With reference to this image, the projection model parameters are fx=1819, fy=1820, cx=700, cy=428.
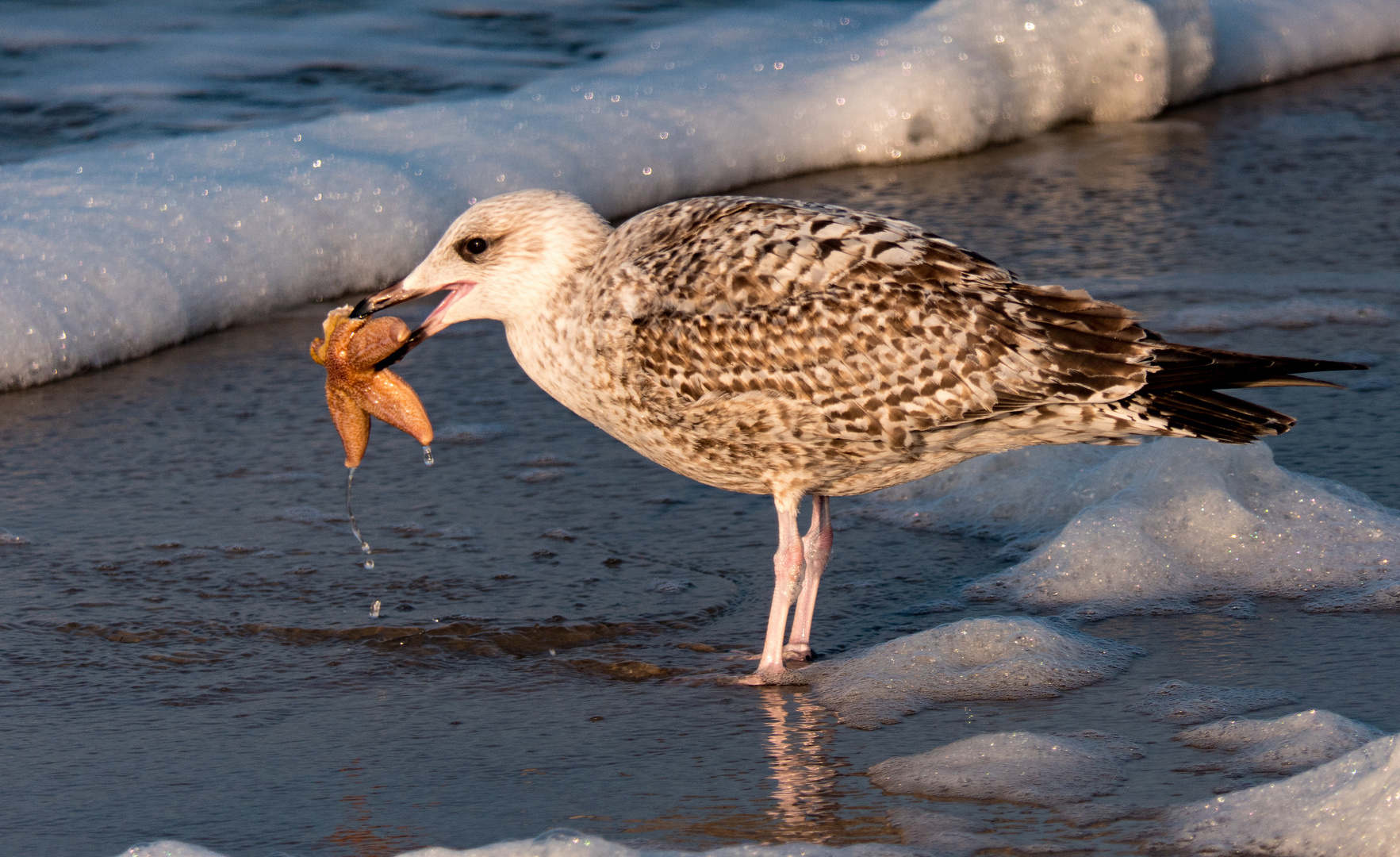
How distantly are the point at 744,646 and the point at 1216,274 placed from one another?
3953 millimetres

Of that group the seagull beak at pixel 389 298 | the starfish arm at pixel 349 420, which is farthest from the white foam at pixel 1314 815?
the starfish arm at pixel 349 420

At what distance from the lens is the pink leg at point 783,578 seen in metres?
4.53

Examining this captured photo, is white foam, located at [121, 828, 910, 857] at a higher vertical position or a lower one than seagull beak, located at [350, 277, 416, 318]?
lower

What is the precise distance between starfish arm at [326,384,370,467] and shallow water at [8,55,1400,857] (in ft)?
1.32

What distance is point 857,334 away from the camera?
4.43m

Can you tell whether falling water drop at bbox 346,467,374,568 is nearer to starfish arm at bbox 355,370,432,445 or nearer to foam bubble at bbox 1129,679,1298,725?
starfish arm at bbox 355,370,432,445

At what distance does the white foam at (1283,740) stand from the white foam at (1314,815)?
0.16 m

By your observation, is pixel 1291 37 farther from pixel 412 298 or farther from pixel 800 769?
pixel 800 769

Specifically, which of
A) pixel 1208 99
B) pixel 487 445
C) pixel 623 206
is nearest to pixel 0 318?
pixel 487 445

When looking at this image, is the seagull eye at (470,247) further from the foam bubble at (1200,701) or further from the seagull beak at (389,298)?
the foam bubble at (1200,701)

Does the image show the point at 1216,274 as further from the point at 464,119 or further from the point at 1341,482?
the point at 464,119

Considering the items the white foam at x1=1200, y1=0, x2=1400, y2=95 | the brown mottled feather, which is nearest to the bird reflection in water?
the brown mottled feather

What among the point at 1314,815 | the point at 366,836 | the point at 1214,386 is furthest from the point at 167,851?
the point at 1214,386

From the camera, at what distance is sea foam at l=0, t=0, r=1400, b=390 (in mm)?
7949
